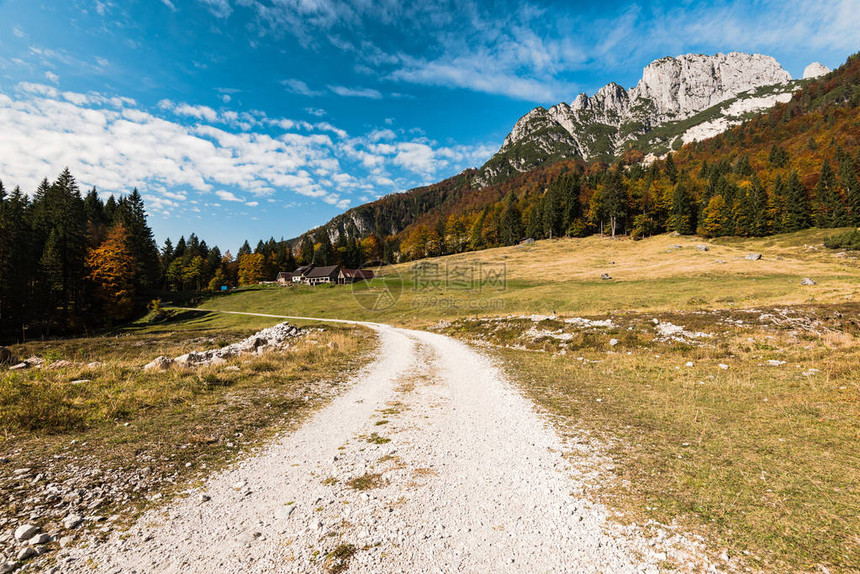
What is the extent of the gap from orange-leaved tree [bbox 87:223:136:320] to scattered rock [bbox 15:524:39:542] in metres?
70.7

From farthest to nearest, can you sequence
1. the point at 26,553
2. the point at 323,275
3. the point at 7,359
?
1. the point at 323,275
2. the point at 7,359
3. the point at 26,553

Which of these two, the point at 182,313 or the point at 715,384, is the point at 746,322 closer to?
the point at 715,384

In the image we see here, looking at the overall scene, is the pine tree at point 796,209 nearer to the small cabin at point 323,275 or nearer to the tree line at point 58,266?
the small cabin at point 323,275

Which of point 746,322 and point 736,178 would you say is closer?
point 746,322

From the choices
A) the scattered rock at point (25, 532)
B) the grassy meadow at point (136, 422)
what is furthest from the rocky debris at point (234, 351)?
the scattered rock at point (25, 532)

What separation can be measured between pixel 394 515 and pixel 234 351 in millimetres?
19434

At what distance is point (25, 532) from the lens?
13.1 feet

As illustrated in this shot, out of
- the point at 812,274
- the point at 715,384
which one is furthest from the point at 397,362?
the point at 812,274

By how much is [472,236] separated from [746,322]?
361ft

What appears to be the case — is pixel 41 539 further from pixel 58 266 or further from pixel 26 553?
pixel 58 266

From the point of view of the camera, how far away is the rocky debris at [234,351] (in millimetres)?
14961

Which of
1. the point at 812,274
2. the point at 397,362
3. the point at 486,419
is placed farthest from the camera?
the point at 812,274

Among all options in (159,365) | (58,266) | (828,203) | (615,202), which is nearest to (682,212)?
(615,202)

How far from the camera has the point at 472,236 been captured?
127062 mm
